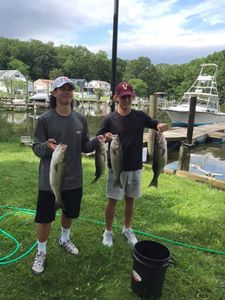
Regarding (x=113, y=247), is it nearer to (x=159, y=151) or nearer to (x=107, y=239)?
(x=107, y=239)

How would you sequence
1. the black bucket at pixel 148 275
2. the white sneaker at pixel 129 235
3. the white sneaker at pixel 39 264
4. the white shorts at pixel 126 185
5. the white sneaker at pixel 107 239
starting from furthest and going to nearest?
the white sneaker at pixel 129 235 < the white sneaker at pixel 107 239 < the white shorts at pixel 126 185 < the white sneaker at pixel 39 264 < the black bucket at pixel 148 275

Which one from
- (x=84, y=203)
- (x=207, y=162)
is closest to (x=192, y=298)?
(x=84, y=203)

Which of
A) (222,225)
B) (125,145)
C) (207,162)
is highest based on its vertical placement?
(125,145)

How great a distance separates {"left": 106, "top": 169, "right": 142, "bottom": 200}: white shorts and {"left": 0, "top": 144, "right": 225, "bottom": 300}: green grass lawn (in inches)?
27.7

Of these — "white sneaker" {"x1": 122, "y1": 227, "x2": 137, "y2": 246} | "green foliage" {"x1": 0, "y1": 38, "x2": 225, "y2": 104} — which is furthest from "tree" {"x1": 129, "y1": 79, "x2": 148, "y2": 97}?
"white sneaker" {"x1": 122, "y1": 227, "x2": 137, "y2": 246}

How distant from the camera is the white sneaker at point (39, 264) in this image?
3409mm

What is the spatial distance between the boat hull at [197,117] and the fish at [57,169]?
24.9 metres

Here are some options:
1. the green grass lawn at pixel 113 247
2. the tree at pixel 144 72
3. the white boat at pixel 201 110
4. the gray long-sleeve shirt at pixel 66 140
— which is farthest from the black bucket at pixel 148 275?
the tree at pixel 144 72

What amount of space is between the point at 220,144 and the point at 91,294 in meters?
16.6

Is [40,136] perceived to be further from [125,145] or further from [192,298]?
[192,298]

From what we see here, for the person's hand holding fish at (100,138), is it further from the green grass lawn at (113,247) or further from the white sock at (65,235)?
the green grass lawn at (113,247)

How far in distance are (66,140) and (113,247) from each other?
160 cm

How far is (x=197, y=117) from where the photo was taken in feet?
92.9

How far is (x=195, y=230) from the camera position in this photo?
4719 millimetres
